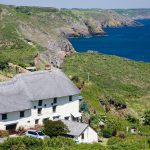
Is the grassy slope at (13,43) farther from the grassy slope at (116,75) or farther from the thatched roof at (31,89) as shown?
the thatched roof at (31,89)

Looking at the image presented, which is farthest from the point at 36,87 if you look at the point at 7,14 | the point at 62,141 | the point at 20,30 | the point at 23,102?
the point at 7,14

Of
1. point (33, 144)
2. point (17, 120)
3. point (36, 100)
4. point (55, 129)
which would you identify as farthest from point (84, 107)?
point (33, 144)

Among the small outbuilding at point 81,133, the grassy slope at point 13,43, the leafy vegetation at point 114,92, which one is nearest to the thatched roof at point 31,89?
the small outbuilding at point 81,133

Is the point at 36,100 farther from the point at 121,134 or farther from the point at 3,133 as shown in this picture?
the point at 121,134

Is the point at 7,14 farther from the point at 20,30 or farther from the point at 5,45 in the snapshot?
the point at 5,45

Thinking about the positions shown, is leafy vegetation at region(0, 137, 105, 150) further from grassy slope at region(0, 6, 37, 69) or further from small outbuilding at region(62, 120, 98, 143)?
grassy slope at region(0, 6, 37, 69)
